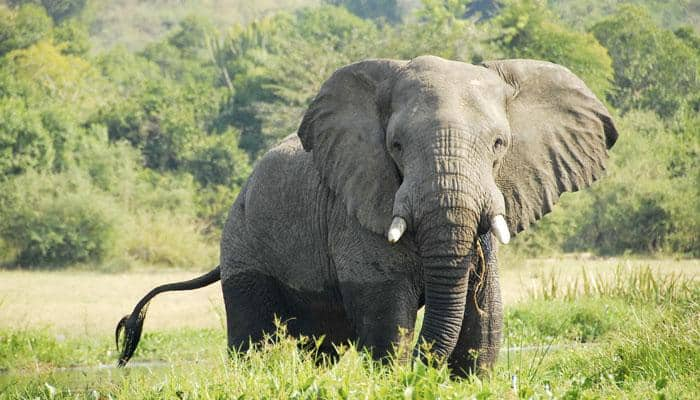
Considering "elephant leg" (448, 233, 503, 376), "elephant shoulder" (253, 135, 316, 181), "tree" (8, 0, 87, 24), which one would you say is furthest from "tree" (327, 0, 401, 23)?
"elephant leg" (448, 233, 503, 376)

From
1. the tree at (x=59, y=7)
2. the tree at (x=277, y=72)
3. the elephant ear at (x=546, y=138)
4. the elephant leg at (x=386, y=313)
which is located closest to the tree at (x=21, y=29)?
the tree at (x=277, y=72)

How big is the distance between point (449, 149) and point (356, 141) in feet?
3.10

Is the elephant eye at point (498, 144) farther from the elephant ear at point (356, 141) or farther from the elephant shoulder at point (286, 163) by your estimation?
the elephant shoulder at point (286, 163)

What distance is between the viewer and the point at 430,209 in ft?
20.5

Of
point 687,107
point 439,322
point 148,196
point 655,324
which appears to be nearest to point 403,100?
point 439,322

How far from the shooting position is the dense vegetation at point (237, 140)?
100ft

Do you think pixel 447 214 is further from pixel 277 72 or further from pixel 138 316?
pixel 277 72

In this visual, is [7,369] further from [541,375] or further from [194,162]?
[194,162]

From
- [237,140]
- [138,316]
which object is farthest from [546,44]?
[138,316]

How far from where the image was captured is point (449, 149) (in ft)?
20.8

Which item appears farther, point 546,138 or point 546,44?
point 546,44

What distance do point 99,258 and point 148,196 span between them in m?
3.72

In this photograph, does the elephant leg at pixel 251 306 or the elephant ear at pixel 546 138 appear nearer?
the elephant ear at pixel 546 138

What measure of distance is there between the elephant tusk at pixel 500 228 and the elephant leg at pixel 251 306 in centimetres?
237
